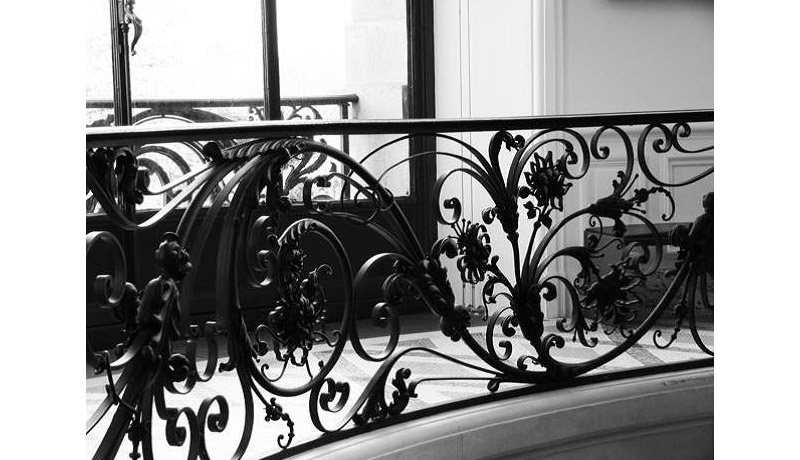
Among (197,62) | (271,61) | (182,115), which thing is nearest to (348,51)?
(271,61)

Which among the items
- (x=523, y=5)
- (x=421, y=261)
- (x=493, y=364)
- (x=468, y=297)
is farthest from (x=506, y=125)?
(x=468, y=297)

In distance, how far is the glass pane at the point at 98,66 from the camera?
4.49 m

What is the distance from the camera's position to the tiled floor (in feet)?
10.5

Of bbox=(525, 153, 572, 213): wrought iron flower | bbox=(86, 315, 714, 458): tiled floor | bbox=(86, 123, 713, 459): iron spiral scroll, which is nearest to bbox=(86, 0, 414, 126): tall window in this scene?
bbox=(86, 315, 714, 458): tiled floor

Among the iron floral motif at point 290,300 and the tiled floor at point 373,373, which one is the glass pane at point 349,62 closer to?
the tiled floor at point 373,373

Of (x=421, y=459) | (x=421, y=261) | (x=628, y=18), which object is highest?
(x=628, y=18)

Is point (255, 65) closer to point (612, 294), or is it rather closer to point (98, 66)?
point (98, 66)

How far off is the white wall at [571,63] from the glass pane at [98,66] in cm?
172

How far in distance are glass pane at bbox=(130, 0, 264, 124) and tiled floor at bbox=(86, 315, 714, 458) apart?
1247 millimetres

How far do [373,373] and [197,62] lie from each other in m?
1.81

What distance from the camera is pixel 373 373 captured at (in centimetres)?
404
